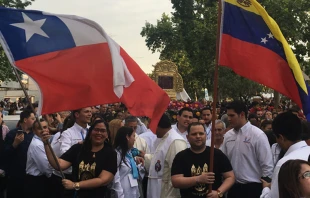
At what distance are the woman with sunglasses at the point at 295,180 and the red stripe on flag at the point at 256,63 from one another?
79.1 inches

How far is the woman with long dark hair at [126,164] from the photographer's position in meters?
6.53

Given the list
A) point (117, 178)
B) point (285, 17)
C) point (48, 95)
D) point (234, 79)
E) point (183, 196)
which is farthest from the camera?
point (234, 79)

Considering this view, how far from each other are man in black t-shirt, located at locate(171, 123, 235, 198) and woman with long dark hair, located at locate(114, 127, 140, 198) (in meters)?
1.26

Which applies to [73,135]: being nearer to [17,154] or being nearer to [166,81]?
[17,154]

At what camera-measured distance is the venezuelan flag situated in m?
5.38

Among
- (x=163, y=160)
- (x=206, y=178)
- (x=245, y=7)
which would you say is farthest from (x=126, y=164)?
(x=245, y=7)

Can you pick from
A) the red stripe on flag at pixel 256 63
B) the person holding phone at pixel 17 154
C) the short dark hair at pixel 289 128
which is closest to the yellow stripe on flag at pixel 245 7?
the red stripe on flag at pixel 256 63

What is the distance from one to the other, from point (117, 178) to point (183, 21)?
40189 mm

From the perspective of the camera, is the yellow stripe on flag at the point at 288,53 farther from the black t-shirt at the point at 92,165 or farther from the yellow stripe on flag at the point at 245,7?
the black t-shirt at the point at 92,165

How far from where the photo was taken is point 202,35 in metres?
28.9

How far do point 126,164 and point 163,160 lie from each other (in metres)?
0.50

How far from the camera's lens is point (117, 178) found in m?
6.04

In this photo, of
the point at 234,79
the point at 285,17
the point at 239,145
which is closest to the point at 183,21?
the point at 234,79

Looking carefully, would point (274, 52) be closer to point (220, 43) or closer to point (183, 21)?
point (220, 43)
